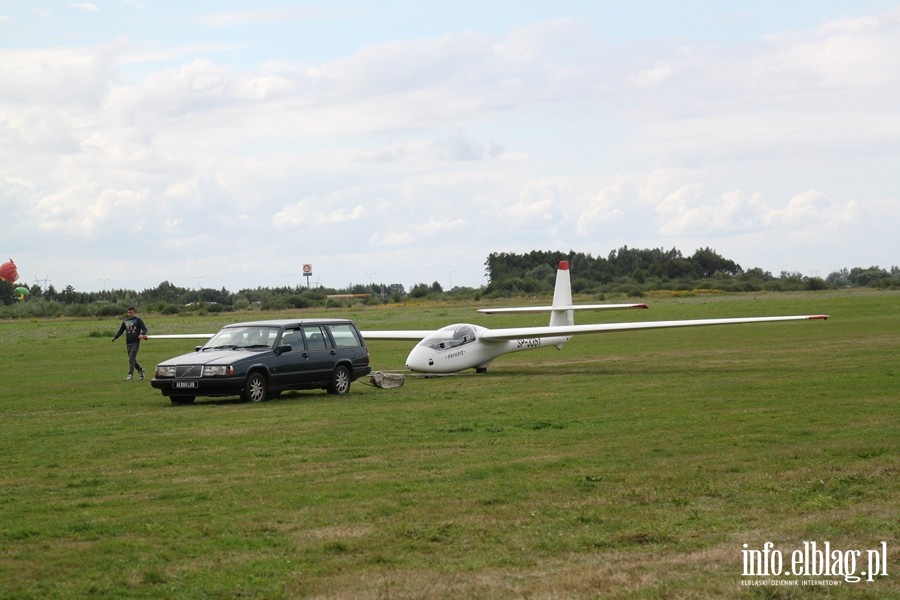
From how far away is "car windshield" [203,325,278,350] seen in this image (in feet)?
67.3

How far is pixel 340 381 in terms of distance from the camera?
21.5m

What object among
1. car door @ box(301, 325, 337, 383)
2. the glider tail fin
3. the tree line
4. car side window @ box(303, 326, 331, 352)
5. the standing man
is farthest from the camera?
the tree line

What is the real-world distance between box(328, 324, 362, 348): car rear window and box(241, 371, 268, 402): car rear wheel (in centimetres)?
213

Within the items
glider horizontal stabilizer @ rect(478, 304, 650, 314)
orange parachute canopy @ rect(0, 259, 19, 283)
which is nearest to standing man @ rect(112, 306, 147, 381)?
glider horizontal stabilizer @ rect(478, 304, 650, 314)

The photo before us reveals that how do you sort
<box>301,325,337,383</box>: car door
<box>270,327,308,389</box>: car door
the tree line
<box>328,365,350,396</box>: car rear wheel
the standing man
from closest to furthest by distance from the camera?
<box>270,327,308,389</box>: car door
<box>301,325,337,383</box>: car door
<box>328,365,350,396</box>: car rear wheel
the standing man
the tree line

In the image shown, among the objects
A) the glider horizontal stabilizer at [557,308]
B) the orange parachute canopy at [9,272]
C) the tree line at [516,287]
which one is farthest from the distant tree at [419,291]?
the glider horizontal stabilizer at [557,308]

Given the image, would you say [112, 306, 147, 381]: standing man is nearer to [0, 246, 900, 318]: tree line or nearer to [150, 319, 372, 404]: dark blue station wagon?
[150, 319, 372, 404]: dark blue station wagon

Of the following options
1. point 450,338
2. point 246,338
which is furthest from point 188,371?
point 450,338

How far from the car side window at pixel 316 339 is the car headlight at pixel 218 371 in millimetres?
2073

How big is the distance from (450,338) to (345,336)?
5.29 meters

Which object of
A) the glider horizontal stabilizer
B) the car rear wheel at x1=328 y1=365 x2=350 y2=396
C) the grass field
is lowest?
the grass field

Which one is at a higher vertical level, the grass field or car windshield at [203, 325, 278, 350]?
car windshield at [203, 325, 278, 350]

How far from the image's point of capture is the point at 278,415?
17234 millimetres

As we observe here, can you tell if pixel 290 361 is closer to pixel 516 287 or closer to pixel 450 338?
pixel 450 338
